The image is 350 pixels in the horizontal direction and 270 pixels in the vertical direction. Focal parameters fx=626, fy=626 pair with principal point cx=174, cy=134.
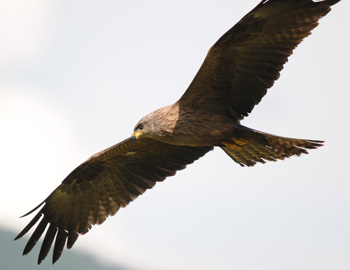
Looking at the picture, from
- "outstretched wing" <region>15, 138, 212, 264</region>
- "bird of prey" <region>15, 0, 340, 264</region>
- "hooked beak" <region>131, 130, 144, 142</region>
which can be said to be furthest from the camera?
"outstretched wing" <region>15, 138, 212, 264</region>

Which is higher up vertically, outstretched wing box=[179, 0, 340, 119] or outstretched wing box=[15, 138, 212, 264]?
outstretched wing box=[179, 0, 340, 119]

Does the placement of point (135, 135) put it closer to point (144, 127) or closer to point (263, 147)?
point (144, 127)

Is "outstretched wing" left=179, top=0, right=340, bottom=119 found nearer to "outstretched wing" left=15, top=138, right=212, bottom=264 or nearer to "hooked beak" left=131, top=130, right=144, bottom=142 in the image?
"hooked beak" left=131, top=130, right=144, bottom=142

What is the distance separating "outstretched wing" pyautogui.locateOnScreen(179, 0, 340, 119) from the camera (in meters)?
7.85

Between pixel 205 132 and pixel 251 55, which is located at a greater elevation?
pixel 251 55

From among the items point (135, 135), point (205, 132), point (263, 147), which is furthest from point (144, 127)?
point (263, 147)

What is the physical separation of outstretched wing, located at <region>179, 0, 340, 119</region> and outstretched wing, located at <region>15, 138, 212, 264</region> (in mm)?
1530

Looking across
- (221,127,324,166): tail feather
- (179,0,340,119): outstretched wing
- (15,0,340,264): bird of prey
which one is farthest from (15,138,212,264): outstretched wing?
(179,0,340,119): outstretched wing

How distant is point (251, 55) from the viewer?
→ 8.20 meters

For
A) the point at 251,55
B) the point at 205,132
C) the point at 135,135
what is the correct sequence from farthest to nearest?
the point at 135,135
the point at 205,132
the point at 251,55

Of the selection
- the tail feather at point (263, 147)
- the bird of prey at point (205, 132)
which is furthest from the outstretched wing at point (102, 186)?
the tail feather at point (263, 147)

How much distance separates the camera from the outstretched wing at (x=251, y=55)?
7852 millimetres

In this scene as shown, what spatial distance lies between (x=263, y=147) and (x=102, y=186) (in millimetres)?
2956

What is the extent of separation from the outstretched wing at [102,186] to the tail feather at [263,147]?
108 centimetres
